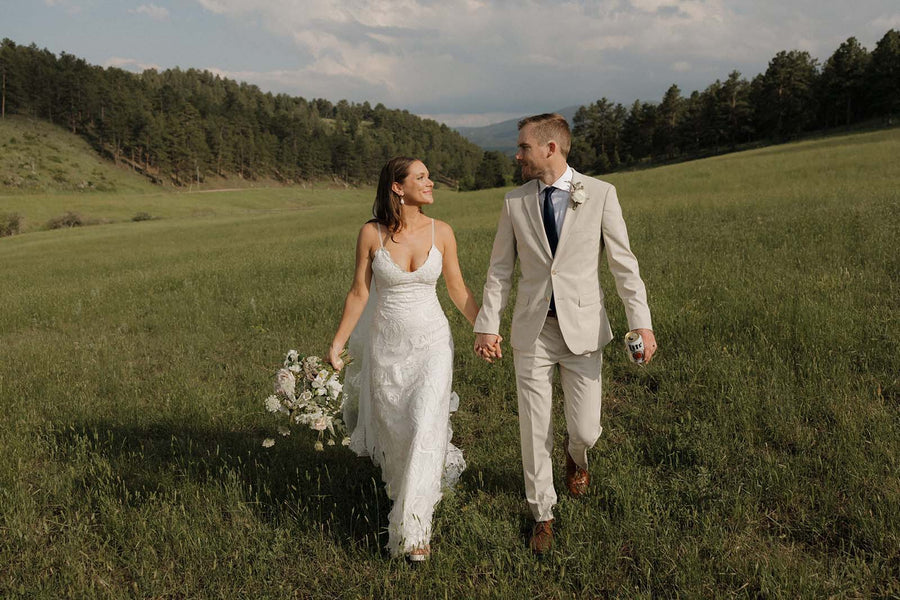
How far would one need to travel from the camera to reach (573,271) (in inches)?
159

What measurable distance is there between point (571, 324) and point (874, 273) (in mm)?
6599

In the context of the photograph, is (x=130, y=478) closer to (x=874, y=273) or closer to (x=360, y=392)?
(x=360, y=392)

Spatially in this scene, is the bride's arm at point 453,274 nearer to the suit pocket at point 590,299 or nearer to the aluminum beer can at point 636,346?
the suit pocket at point 590,299

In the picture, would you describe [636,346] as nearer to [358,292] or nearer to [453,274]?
[453,274]

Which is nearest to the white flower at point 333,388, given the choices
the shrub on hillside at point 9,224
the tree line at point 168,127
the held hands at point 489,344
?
the held hands at point 489,344

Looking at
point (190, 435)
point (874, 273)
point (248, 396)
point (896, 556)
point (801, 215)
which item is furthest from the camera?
point (801, 215)

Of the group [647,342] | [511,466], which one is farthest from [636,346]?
[511,466]

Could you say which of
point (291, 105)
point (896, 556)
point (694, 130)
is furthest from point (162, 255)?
point (291, 105)

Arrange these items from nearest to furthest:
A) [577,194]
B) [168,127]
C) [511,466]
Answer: [577,194] → [511,466] → [168,127]

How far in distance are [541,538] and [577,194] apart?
2.44m

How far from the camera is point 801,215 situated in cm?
1305

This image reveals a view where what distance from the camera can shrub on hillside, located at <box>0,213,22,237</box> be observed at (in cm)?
4738

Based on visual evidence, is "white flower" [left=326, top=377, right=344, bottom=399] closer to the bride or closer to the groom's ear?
the bride

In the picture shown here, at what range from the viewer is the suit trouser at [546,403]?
4.00 m
